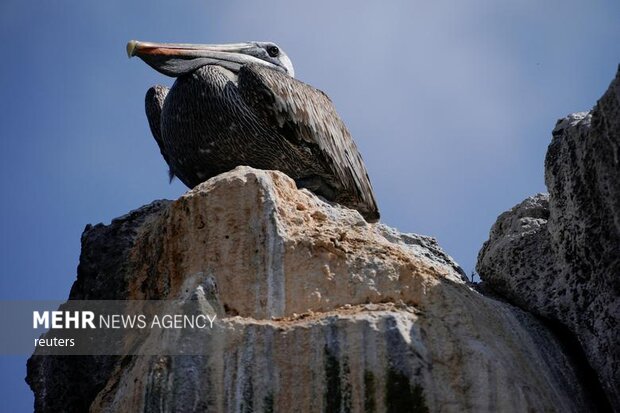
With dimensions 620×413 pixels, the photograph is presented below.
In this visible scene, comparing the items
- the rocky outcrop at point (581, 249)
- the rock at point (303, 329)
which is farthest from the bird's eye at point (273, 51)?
the rocky outcrop at point (581, 249)

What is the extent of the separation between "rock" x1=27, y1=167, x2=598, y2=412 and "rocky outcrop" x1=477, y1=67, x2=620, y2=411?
0.74ft

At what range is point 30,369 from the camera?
6.75 m

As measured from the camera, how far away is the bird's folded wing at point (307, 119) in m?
8.09

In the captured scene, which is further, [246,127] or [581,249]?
[246,127]

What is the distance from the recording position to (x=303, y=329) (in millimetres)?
5105

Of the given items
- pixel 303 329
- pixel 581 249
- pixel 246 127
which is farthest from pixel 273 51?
pixel 303 329

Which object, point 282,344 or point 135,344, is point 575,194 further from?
point 135,344

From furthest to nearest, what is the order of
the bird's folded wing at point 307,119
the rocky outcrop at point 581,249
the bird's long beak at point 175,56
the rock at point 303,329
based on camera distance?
1. the bird's long beak at point 175,56
2. the bird's folded wing at point 307,119
3. the rocky outcrop at point 581,249
4. the rock at point 303,329

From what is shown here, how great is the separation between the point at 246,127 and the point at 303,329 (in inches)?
125

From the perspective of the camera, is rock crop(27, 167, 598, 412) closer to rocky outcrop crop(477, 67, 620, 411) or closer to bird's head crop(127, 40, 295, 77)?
rocky outcrop crop(477, 67, 620, 411)

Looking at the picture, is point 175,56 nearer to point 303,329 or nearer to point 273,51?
point 273,51

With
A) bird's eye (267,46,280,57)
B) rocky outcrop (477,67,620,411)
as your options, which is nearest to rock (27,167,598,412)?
rocky outcrop (477,67,620,411)

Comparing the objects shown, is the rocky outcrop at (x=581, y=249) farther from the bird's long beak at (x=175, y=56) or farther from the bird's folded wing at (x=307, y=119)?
the bird's long beak at (x=175, y=56)

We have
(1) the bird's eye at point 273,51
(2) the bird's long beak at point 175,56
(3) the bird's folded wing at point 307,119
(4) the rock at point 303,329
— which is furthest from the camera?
(1) the bird's eye at point 273,51
